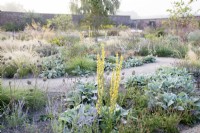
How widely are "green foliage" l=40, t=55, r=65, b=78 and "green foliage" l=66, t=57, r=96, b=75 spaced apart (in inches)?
7.4

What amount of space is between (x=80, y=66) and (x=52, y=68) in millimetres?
748

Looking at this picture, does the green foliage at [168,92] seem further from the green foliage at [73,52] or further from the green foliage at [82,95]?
the green foliage at [73,52]

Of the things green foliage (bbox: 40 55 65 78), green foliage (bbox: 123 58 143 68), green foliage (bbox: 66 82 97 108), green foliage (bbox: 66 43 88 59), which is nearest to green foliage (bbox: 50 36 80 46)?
green foliage (bbox: 66 43 88 59)

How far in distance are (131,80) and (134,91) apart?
0.46 m

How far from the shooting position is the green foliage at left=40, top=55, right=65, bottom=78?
665cm

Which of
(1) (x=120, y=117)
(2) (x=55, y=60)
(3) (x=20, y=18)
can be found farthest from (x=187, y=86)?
(3) (x=20, y=18)

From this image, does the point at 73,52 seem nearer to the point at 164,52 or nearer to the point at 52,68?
the point at 52,68

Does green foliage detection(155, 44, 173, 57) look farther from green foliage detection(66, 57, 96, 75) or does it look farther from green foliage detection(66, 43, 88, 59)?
green foliage detection(66, 57, 96, 75)

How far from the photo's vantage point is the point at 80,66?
7227 mm

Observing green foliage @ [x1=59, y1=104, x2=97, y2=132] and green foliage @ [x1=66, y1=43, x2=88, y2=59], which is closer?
green foliage @ [x1=59, y1=104, x2=97, y2=132]

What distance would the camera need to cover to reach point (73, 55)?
27.5ft

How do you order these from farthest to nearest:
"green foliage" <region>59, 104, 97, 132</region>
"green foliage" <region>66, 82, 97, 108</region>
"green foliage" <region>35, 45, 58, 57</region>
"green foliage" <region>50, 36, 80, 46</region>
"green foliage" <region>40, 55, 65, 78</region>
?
"green foliage" <region>50, 36, 80, 46</region> → "green foliage" <region>35, 45, 58, 57</region> → "green foliage" <region>40, 55, 65, 78</region> → "green foliage" <region>66, 82, 97, 108</region> → "green foliage" <region>59, 104, 97, 132</region>

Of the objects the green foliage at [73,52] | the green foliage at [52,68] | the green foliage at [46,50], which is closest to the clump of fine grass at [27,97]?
the green foliage at [52,68]

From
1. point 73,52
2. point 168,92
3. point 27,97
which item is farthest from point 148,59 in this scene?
point 27,97
